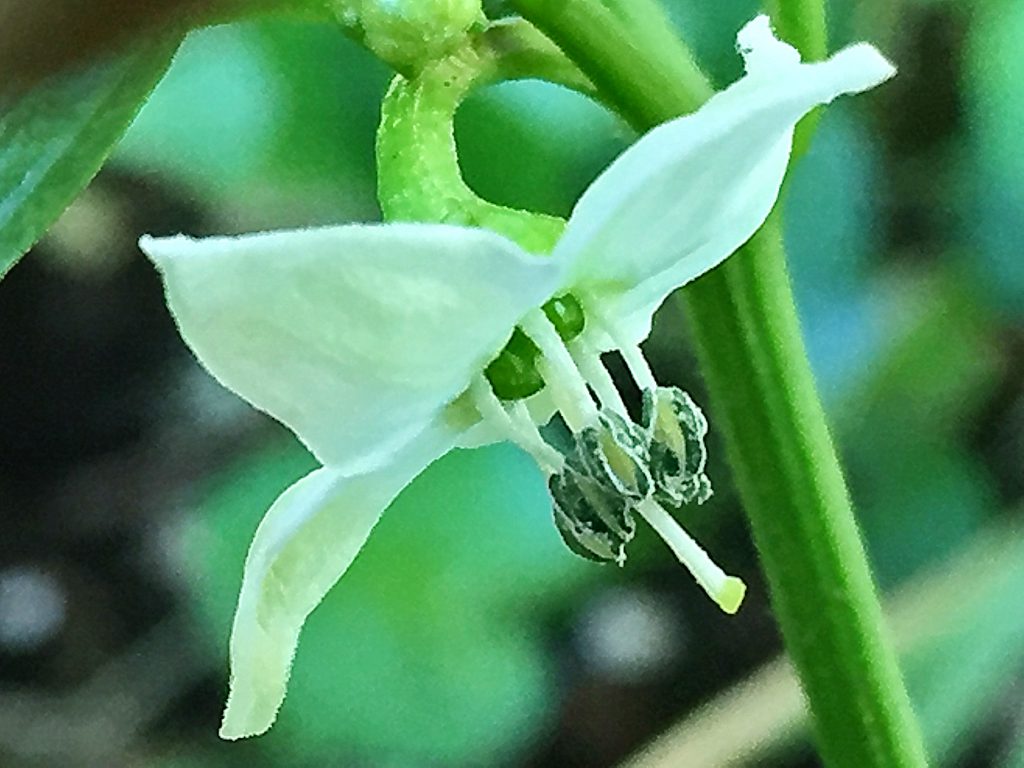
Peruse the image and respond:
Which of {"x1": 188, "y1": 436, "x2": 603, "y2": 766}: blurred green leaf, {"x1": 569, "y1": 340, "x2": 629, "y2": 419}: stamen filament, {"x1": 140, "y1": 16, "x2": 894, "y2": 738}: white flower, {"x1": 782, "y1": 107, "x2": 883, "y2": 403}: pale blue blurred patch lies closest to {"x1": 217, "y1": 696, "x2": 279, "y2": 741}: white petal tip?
{"x1": 140, "y1": 16, "x2": 894, "y2": 738}: white flower

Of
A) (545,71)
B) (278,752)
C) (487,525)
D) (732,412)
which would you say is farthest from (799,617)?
(278,752)

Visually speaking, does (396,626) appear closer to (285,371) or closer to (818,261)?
(818,261)

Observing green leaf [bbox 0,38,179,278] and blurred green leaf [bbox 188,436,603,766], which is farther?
blurred green leaf [bbox 188,436,603,766]

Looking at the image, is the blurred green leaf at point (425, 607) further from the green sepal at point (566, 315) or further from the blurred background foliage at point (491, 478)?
the green sepal at point (566, 315)

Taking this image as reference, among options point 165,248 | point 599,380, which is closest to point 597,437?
point 599,380

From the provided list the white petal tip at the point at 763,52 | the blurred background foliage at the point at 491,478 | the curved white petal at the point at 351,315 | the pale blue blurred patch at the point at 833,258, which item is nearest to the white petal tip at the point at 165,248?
the curved white petal at the point at 351,315

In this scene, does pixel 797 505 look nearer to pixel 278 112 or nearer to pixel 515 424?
pixel 515 424

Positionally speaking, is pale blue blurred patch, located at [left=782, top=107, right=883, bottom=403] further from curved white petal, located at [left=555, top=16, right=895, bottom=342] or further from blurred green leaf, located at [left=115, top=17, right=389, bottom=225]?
curved white petal, located at [left=555, top=16, right=895, bottom=342]
